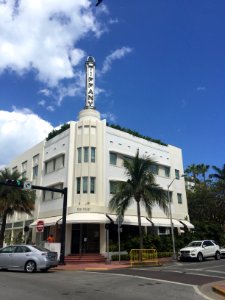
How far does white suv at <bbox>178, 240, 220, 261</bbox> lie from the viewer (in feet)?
96.0

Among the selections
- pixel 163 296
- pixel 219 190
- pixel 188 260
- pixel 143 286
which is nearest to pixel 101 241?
pixel 188 260

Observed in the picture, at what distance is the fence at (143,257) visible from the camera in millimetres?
26725

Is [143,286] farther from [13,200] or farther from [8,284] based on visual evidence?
[13,200]

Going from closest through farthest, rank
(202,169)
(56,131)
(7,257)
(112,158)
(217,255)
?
(7,257)
(217,255)
(112,158)
(56,131)
(202,169)

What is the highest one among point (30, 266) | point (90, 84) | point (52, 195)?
point (90, 84)

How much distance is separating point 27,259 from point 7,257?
1502 mm

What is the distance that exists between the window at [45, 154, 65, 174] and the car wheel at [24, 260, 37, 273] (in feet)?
56.1

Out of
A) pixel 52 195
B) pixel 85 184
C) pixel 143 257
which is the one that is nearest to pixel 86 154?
pixel 85 184

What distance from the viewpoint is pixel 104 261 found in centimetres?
2998

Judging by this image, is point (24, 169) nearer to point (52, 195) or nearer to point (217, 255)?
point (52, 195)

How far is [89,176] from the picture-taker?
33.6 m

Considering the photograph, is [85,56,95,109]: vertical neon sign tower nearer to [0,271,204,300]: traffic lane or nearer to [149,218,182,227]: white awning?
[149,218,182,227]: white awning

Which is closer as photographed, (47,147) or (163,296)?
(163,296)

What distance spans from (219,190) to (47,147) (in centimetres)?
2545
